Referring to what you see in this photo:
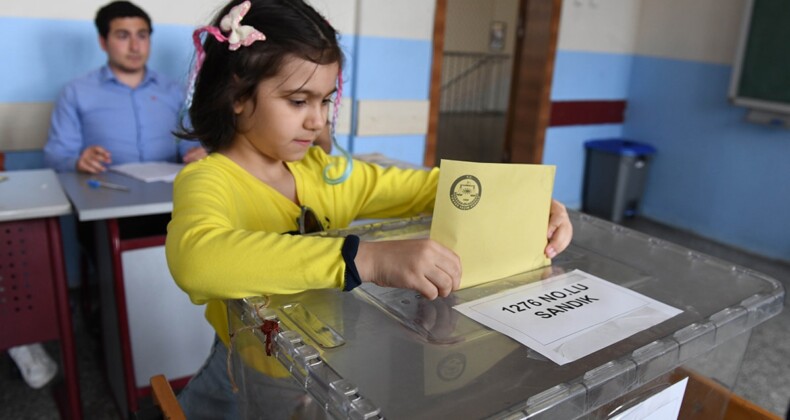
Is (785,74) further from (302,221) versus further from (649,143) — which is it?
(302,221)

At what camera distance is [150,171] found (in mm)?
2156

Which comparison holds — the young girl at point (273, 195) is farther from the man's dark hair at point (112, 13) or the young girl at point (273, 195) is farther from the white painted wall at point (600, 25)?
the white painted wall at point (600, 25)

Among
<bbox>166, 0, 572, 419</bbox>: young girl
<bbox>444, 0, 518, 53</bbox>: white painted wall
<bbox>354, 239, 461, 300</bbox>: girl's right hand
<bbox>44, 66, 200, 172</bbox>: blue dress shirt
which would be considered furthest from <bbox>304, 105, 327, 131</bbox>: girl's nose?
<bbox>444, 0, 518, 53</bbox>: white painted wall

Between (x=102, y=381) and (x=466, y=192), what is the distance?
198 cm

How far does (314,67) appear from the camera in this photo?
0.94m

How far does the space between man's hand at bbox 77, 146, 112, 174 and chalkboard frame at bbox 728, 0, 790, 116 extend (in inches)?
142

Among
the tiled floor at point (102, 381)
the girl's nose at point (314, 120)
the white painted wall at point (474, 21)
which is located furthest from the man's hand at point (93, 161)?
the white painted wall at point (474, 21)

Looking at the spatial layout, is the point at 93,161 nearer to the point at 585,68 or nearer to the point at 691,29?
the point at 585,68

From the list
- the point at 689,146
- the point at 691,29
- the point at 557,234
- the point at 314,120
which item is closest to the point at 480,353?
the point at 557,234

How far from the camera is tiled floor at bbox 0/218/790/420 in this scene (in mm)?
1971

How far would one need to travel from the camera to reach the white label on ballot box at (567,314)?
61cm

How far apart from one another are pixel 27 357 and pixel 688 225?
13.3 ft

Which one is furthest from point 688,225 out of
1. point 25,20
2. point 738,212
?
point 25,20

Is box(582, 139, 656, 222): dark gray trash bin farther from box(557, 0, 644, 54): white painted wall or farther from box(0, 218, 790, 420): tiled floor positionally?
box(0, 218, 790, 420): tiled floor
